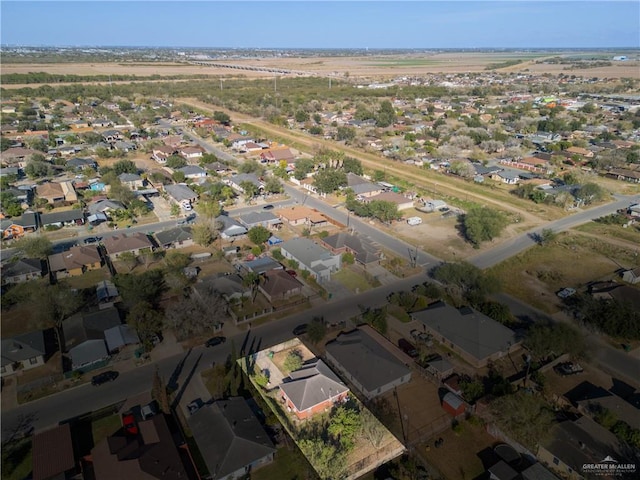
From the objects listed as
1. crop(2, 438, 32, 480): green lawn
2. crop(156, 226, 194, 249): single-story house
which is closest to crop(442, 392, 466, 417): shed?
crop(2, 438, 32, 480): green lawn

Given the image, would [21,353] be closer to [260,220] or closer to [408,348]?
[408,348]

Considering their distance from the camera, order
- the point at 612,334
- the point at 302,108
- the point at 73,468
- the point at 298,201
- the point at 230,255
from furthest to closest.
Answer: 1. the point at 302,108
2. the point at 298,201
3. the point at 230,255
4. the point at 612,334
5. the point at 73,468

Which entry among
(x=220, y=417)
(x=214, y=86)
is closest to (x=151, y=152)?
(x=220, y=417)

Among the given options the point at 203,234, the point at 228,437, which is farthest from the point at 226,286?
the point at 228,437

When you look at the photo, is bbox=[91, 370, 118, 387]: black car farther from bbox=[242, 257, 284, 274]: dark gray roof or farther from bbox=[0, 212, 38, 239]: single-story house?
bbox=[0, 212, 38, 239]: single-story house

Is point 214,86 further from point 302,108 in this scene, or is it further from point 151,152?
point 151,152

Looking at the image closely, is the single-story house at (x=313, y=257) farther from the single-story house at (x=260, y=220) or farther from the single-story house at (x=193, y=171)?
the single-story house at (x=193, y=171)

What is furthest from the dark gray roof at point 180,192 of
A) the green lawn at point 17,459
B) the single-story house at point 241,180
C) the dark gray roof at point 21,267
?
the green lawn at point 17,459
